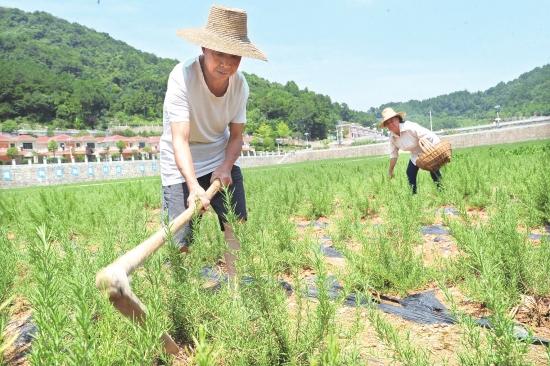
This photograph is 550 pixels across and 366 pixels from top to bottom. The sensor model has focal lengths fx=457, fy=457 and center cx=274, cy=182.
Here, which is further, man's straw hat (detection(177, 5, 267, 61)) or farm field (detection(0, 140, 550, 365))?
man's straw hat (detection(177, 5, 267, 61))

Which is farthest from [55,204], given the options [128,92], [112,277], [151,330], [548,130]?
[128,92]

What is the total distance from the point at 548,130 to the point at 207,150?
129 feet

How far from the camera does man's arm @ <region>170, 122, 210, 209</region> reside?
8.30ft

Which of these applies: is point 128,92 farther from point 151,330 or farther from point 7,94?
point 151,330

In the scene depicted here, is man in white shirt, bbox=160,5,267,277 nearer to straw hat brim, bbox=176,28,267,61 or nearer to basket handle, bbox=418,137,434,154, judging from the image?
straw hat brim, bbox=176,28,267,61

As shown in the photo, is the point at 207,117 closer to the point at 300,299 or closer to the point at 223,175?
the point at 223,175

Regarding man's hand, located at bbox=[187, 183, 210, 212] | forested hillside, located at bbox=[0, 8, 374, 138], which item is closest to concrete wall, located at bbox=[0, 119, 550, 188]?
man's hand, located at bbox=[187, 183, 210, 212]

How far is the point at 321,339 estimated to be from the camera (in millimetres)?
1708

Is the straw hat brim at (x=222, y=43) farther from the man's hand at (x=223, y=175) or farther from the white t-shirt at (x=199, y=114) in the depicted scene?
the man's hand at (x=223, y=175)

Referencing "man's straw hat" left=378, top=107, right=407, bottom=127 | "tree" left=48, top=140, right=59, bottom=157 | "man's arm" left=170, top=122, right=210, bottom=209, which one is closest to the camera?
"man's arm" left=170, top=122, right=210, bottom=209

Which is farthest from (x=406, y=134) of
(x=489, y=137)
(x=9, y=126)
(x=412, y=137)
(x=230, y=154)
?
(x=9, y=126)

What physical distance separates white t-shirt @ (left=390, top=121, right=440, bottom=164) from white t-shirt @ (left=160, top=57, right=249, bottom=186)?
3.46 metres

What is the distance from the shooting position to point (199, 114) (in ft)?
9.89

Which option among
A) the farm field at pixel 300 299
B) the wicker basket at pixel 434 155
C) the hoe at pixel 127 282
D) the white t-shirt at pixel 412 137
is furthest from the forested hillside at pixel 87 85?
the hoe at pixel 127 282
